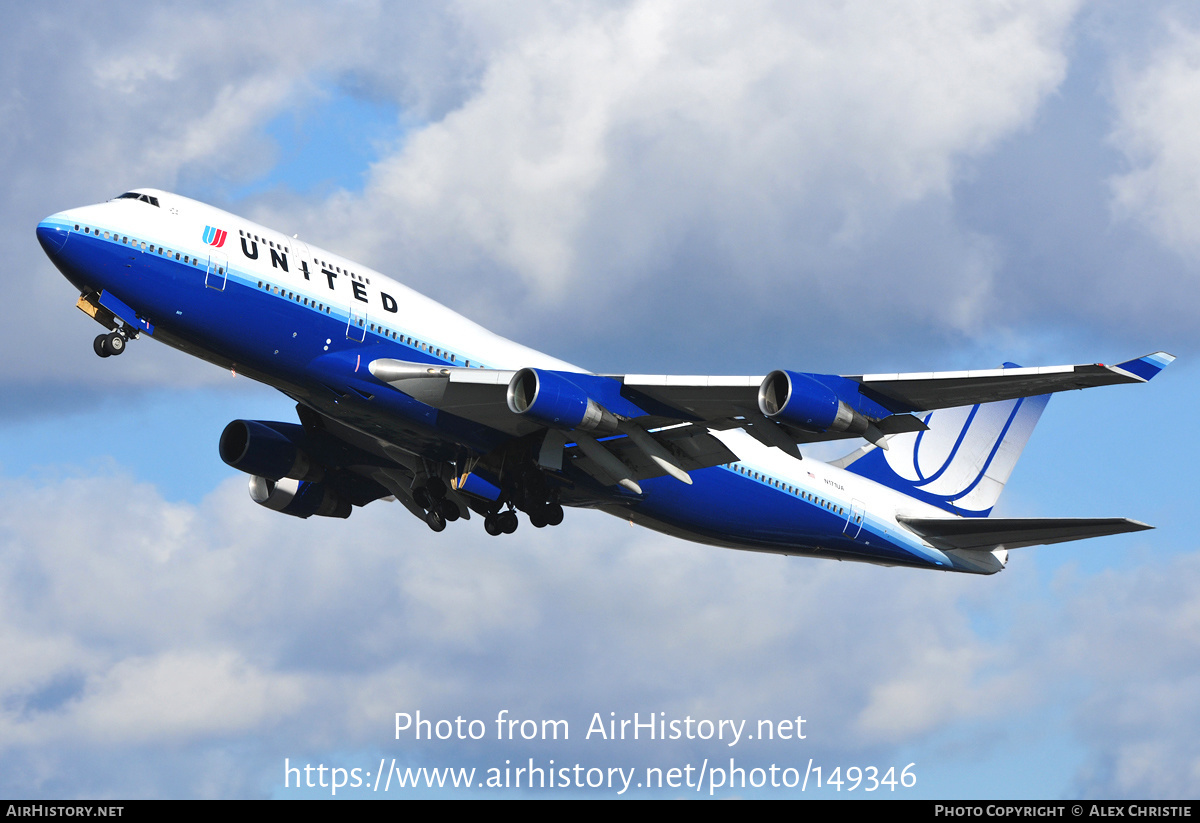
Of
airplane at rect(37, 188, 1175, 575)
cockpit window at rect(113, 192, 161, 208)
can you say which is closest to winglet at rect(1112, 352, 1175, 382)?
airplane at rect(37, 188, 1175, 575)

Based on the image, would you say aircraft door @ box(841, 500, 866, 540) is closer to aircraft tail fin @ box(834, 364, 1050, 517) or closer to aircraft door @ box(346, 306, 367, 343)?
aircraft tail fin @ box(834, 364, 1050, 517)

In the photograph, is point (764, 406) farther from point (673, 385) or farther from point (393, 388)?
point (393, 388)

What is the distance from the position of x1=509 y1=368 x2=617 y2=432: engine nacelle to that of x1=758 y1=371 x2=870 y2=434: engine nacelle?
427cm

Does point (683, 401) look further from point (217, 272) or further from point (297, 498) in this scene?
point (297, 498)

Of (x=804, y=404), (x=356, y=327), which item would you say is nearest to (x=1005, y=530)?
(x=804, y=404)

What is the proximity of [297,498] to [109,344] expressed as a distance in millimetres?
12153

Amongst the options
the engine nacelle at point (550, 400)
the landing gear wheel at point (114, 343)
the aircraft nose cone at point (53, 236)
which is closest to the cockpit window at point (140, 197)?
the aircraft nose cone at point (53, 236)

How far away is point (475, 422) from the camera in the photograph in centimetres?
3441

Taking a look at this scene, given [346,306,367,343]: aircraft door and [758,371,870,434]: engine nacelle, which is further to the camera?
[346,306,367,343]: aircraft door

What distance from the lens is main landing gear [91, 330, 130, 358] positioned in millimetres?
31078

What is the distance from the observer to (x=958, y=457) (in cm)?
4812

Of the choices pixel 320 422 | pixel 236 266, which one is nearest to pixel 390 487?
pixel 320 422

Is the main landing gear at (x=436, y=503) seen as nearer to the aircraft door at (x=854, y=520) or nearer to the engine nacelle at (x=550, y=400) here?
the engine nacelle at (x=550, y=400)

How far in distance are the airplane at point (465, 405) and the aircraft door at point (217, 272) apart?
0.05 m
